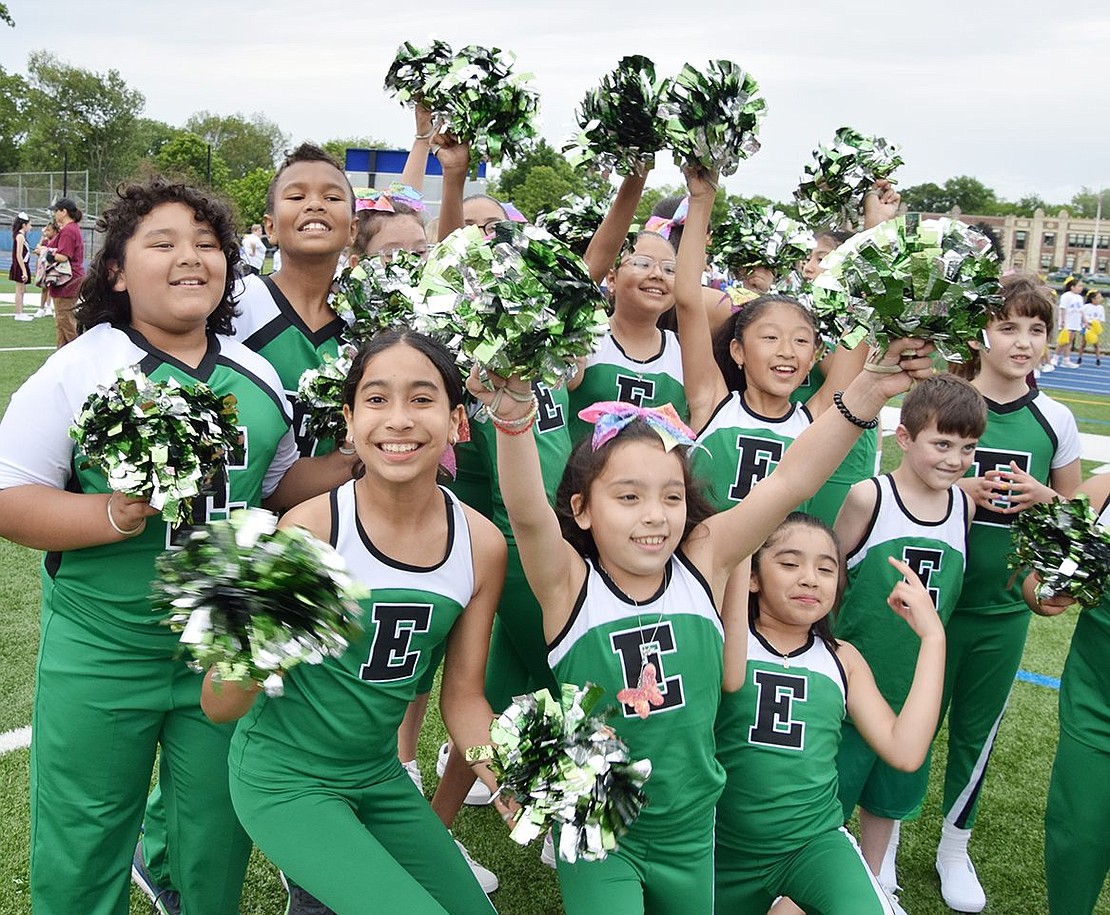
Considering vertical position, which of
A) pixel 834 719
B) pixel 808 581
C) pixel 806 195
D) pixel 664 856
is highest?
pixel 806 195

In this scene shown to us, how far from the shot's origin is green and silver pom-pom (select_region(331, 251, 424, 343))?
3.21 meters

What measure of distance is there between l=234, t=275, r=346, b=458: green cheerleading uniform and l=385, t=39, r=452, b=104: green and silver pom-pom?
33.7 inches

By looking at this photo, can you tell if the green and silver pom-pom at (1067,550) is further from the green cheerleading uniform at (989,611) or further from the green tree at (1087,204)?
the green tree at (1087,204)

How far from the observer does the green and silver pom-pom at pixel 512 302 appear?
2.05 meters

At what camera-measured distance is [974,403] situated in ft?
11.3

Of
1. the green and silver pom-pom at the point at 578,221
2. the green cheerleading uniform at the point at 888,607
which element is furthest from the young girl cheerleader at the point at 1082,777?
the green and silver pom-pom at the point at 578,221

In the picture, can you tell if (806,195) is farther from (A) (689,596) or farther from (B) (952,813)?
(B) (952,813)

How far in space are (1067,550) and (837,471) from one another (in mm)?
1094

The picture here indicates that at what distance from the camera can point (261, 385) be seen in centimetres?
288

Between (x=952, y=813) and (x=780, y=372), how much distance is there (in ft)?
5.75

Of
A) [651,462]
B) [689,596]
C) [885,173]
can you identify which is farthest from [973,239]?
[885,173]

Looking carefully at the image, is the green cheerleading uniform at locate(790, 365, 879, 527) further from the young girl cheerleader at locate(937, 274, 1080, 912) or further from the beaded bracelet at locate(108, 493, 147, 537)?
the beaded bracelet at locate(108, 493, 147, 537)

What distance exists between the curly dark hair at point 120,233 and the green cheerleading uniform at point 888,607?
219 centimetres

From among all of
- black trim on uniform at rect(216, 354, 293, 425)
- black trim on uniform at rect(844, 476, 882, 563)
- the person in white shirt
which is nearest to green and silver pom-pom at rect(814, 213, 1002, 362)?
black trim on uniform at rect(844, 476, 882, 563)
